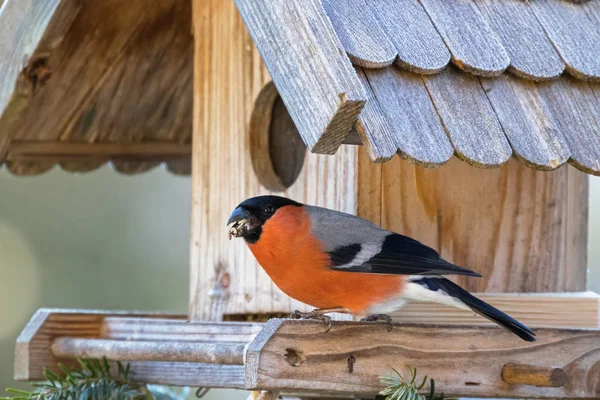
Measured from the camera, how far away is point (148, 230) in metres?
8.67

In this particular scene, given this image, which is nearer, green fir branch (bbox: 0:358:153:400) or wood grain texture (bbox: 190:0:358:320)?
green fir branch (bbox: 0:358:153:400)

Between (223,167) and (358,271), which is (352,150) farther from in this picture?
(223,167)

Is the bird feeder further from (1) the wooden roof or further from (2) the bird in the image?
(2) the bird

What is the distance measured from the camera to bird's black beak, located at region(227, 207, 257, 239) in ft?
10.9

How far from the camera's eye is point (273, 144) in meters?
3.96

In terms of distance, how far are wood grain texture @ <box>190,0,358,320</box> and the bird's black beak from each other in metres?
0.30

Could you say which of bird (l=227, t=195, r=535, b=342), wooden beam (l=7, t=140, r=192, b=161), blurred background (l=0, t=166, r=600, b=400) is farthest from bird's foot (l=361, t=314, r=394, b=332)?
blurred background (l=0, t=166, r=600, b=400)

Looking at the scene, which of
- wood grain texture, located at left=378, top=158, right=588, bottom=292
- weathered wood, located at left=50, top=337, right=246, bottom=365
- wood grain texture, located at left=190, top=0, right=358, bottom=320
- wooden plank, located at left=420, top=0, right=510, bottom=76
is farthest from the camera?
wood grain texture, located at left=190, top=0, right=358, bottom=320

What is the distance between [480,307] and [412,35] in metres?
0.82

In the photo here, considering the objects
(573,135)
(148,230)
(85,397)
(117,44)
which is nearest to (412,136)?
(573,135)

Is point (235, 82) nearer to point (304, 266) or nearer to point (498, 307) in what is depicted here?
point (304, 266)

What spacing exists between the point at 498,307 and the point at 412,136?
3.08 feet

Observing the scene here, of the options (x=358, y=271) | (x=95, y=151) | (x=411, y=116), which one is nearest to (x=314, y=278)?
(x=358, y=271)

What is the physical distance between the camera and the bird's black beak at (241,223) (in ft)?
10.9
